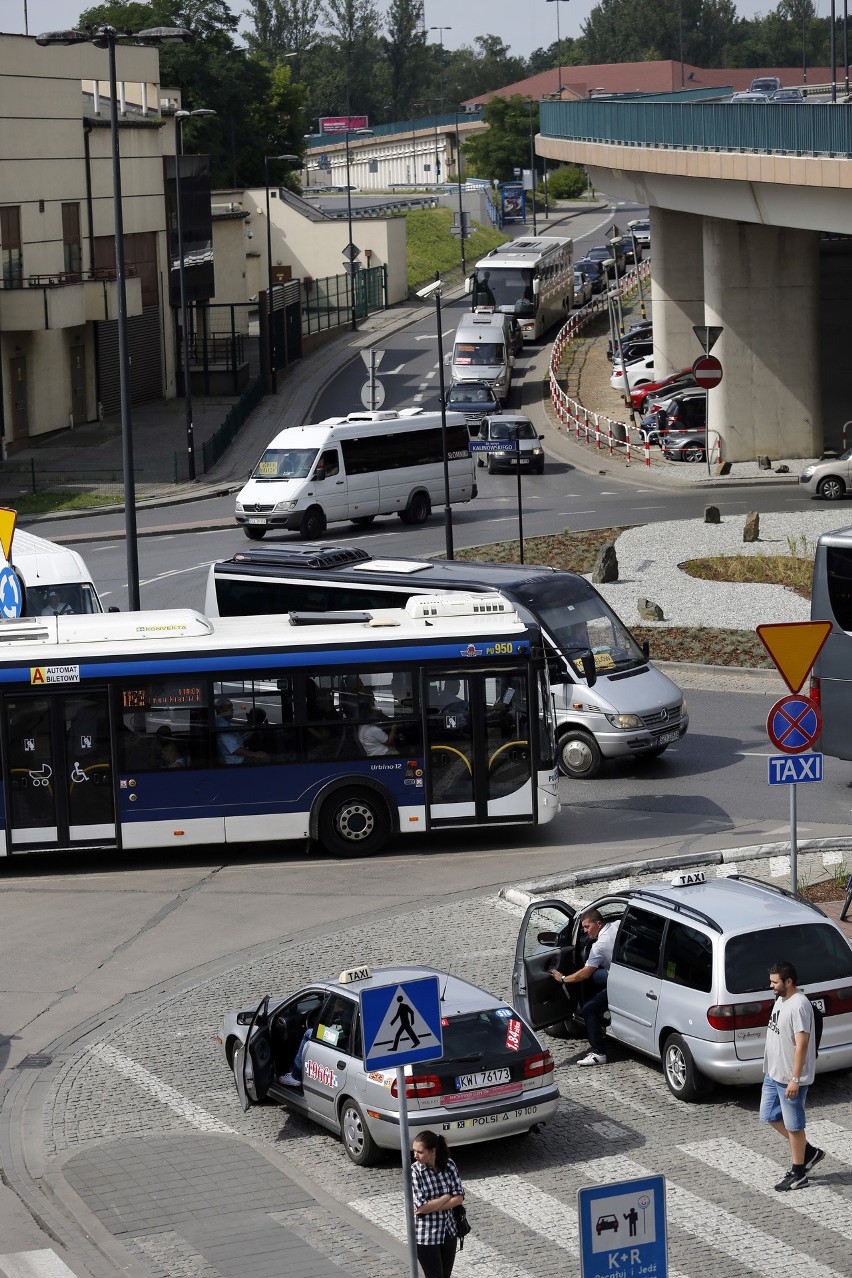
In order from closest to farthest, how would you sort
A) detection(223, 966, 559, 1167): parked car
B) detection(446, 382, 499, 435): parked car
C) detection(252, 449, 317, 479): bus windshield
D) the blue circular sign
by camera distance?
detection(223, 966, 559, 1167): parked car < the blue circular sign < detection(252, 449, 317, 479): bus windshield < detection(446, 382, 499, 435): parked car

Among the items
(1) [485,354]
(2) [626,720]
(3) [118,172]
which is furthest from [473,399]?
(2) [626,720]

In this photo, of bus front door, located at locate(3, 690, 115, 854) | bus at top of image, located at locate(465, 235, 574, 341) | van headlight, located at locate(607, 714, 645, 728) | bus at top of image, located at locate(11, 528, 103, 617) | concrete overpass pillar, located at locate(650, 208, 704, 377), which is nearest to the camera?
bus front door, located at locate(3, 690, 115, 854)

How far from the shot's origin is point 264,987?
15.4m

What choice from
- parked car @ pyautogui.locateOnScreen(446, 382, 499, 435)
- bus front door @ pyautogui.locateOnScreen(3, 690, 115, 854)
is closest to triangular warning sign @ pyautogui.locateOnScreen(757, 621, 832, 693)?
bus front door @ pyautogui.locateOnScreen(3, 690, 115, 854)

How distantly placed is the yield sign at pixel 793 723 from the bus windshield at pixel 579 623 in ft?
27.5

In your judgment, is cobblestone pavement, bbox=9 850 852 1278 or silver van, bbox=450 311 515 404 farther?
silver van, bbox=450 311 515 404

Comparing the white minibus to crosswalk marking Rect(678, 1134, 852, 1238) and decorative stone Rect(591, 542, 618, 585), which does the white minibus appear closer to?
decorative stone Rect(591, 542, 618, 585)

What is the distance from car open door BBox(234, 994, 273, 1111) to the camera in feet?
41.9

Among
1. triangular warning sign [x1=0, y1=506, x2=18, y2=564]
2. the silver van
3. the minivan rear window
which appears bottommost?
the minivan rear window

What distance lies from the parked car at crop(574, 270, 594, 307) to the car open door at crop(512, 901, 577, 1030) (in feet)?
223

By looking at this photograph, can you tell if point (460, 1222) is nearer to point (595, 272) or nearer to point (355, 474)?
point (355, 474)

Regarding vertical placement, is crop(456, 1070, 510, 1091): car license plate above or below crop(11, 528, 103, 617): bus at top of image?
below

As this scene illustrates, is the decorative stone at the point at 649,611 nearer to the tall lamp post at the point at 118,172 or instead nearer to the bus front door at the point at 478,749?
the tall lamp post at the point at 118,172

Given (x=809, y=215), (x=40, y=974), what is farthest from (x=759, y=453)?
(x=40, y=974)
